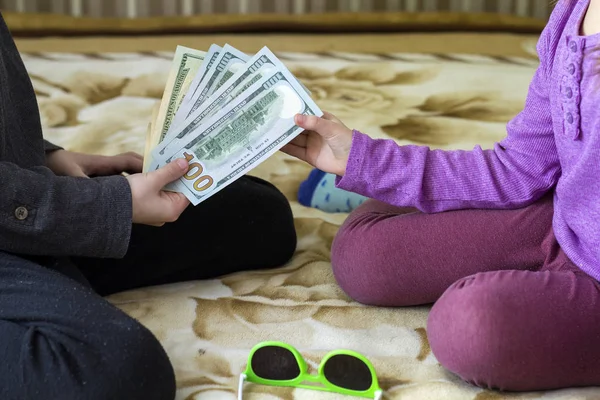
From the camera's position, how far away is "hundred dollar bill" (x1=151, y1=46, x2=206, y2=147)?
39.8 inches

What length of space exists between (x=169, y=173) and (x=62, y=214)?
0.14 meters

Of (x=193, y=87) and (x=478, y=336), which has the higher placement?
(x=193, y=87)

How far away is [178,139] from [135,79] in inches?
36.7

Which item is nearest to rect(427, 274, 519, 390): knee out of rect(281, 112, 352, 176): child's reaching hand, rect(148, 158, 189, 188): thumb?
rect(281, 112, 352, 176): child's reaching hand

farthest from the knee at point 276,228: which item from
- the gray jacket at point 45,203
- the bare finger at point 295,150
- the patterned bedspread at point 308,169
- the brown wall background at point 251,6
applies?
the brown wall background at point 251,6

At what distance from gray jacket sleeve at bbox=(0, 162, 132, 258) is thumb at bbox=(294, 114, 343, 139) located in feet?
0.78

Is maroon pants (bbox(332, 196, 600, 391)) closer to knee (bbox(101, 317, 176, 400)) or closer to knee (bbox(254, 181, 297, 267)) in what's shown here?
knee (bbox(254, 181, 297, 267))

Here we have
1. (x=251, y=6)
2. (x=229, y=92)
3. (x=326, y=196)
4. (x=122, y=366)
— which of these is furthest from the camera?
(x=251, y=6)

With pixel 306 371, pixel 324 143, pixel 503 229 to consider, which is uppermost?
pixel 324 143

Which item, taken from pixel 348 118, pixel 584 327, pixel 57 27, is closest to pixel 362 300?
pixel 584 327

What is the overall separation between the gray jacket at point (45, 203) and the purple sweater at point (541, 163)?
0.31 metres

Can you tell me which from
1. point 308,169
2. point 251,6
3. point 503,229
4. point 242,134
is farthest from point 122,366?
point 251,6

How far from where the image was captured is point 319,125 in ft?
3.21

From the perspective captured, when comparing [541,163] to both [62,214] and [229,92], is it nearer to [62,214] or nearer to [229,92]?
[229,92]
